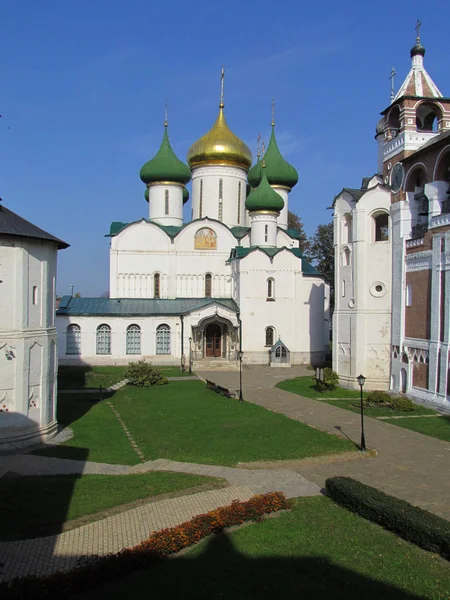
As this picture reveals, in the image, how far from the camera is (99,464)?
43.8 feet

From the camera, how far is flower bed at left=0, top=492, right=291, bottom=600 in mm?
7125

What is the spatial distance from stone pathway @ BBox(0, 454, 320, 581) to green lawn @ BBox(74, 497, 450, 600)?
3.67ft

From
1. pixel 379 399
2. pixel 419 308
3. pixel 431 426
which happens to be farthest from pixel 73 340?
pixel 431 426

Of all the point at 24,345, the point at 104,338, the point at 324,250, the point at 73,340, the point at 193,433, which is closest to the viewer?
the point at 24,345

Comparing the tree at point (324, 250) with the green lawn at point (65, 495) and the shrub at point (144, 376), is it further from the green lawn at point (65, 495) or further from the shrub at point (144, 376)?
the green lawn at point (65, 495)

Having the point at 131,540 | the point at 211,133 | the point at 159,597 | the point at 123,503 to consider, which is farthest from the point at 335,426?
the point at 211,133

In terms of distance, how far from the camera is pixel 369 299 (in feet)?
82.4

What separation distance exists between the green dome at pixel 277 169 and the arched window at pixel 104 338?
655 inches

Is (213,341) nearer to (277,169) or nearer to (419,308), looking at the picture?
(277,169)

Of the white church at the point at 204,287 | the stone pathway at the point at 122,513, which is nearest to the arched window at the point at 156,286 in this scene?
the white church at the point at 204,287

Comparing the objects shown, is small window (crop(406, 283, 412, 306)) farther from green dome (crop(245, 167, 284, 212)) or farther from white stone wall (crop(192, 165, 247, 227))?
white stone wall (crop(192, 165, 247, 227))

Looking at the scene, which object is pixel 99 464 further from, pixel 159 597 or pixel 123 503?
pixel 159 597

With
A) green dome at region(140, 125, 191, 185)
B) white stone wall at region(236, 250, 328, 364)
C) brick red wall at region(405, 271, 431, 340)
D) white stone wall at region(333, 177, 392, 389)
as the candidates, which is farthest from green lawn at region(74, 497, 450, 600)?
green dome at region(140, 125, 191, 185)

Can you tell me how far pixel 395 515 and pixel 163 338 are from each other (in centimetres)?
2520
